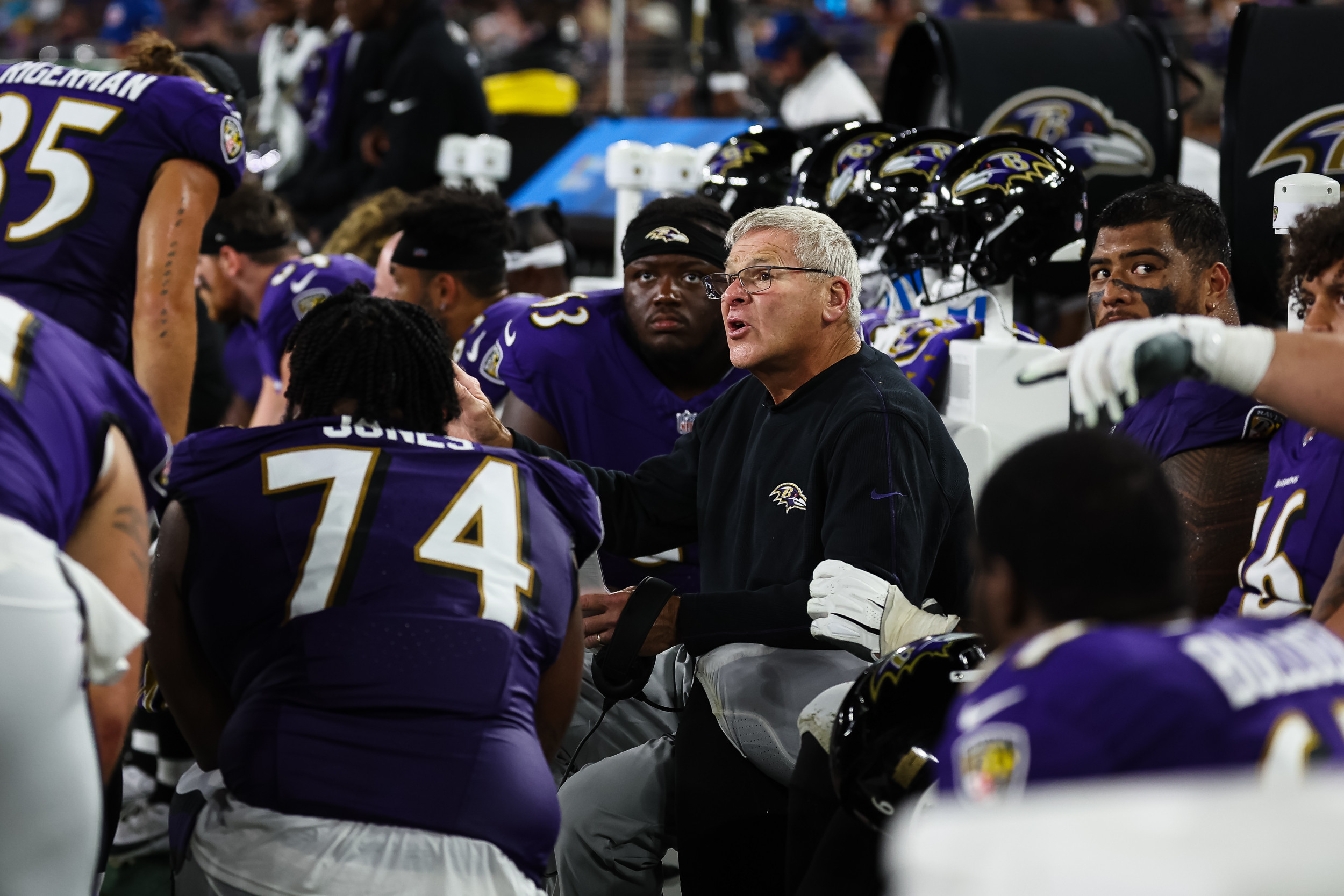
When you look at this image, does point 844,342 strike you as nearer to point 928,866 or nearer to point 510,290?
point 928,866

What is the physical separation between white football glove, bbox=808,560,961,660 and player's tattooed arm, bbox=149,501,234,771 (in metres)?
1.03

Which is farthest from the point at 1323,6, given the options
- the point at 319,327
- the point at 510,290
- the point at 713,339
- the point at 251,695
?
the point at 251,695

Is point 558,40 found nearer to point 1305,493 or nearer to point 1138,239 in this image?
point 1138,239

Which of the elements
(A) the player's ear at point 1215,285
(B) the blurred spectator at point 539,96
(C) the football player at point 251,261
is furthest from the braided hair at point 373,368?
(B) the blurred spectator at point 539,96

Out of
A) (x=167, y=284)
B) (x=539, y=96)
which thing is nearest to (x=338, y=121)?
(x=539, y=96)

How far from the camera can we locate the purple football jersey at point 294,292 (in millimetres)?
4223

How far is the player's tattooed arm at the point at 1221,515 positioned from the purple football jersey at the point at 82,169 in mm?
2272

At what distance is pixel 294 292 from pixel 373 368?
2.12m

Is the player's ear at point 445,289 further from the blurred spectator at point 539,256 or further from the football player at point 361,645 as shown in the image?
the football player at point 361,645

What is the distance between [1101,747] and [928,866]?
0.65 ft

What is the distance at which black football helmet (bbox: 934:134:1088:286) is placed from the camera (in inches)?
140

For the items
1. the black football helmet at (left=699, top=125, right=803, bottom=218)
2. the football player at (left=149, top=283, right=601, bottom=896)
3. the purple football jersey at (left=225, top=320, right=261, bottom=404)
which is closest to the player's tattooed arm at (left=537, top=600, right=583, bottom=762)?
the football player at (left=149, top=283, right=601, bottom=896)

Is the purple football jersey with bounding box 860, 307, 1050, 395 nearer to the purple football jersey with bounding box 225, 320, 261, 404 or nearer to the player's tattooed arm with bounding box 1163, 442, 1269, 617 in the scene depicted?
the player's tattooed arm with bounding box 1163, 442, 1269, 617

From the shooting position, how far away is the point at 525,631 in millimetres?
2137
